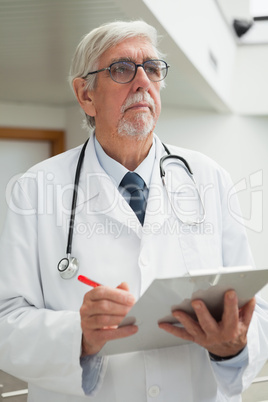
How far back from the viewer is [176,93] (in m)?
4.78

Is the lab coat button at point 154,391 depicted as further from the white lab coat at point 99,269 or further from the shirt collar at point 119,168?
the shirt collar at point 119,168

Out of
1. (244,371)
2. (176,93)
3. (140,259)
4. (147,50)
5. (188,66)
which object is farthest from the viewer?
(176,93)

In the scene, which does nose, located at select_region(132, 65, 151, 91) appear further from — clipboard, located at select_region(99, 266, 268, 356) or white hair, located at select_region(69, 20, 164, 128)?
clipboard, located at select_region(99, 266, 268, 356)

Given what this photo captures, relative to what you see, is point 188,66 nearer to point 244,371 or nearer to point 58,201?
point 58,201

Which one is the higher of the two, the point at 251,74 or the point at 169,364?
the point at 251,74

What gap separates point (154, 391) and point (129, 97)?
0.82 metres

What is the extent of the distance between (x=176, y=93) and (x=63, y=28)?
1.82m

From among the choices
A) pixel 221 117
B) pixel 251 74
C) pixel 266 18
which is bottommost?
pixel 221 117

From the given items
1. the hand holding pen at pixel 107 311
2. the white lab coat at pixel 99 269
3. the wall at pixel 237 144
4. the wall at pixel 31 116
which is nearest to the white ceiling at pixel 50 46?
the wall at pixel 31 116

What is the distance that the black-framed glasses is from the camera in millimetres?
1685

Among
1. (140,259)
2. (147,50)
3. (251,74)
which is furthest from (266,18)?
(140,259)

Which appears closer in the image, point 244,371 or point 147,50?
point 244,371

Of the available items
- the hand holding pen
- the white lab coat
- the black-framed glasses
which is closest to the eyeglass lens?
the black-framed glasses

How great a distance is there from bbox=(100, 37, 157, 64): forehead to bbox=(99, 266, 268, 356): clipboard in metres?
0.78
